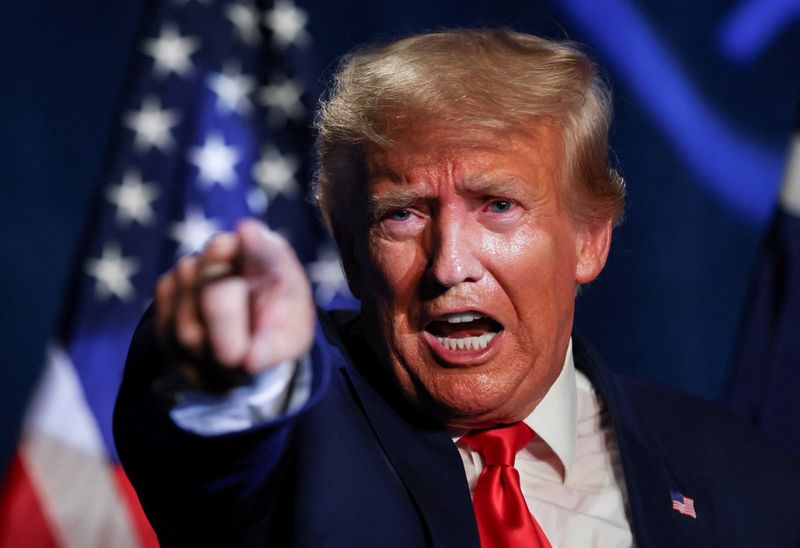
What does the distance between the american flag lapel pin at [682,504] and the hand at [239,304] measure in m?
0.88

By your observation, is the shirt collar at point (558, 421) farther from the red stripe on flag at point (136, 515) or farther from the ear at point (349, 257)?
the red stripe on flag at point (136, 515)

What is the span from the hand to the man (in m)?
0.27

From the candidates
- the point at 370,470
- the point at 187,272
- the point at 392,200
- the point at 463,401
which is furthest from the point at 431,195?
the point at 187,272

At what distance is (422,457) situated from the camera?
58.2 inches

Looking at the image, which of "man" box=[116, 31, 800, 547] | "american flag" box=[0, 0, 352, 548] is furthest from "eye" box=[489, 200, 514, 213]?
"american flag" box=[0, 0, 352, 548]

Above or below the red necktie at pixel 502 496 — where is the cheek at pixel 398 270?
above

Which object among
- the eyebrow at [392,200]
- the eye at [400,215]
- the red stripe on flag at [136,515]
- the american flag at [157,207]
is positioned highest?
the eyebrow at [392,200]

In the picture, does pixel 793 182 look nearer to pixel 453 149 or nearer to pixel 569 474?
pixel 569 474

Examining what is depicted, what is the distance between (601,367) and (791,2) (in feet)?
4.11

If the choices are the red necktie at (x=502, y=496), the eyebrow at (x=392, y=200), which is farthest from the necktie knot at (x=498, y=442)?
the eyebrow at (x=392, y=200)

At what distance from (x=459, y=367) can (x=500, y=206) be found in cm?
24

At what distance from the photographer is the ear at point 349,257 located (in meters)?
1.62

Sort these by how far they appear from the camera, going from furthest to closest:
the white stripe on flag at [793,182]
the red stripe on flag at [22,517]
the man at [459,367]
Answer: the white stripe on flag at [793,182]
the red stripe on flag at [22,517]
the man at [459,367]

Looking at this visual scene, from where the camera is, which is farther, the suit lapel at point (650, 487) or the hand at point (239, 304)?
the suit lapel at point (650, 487)
